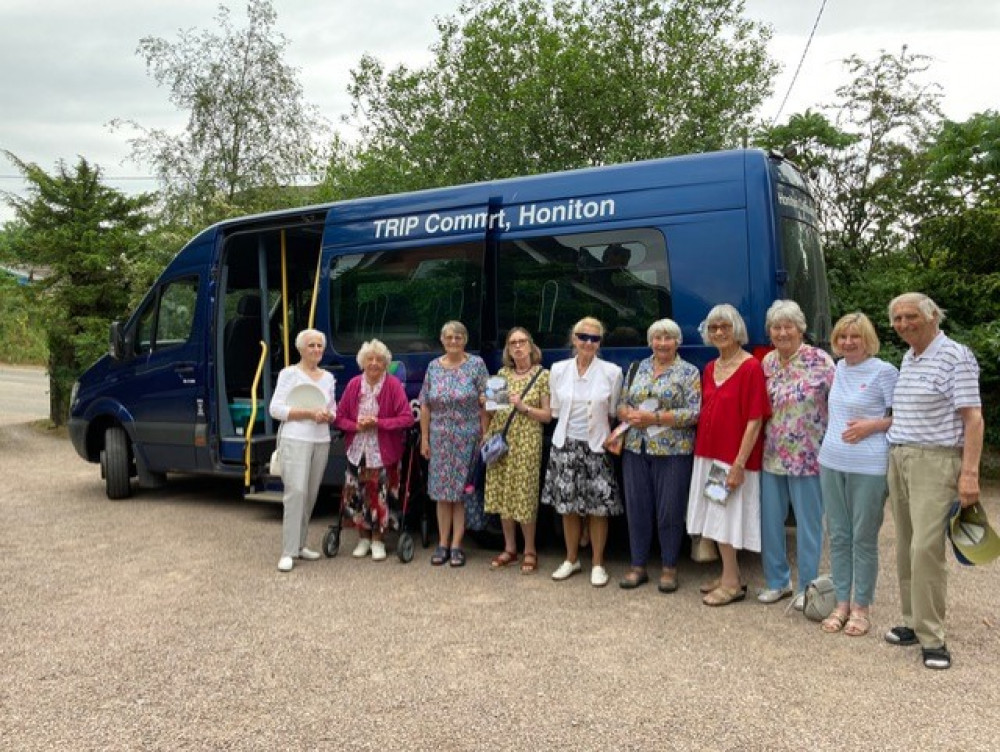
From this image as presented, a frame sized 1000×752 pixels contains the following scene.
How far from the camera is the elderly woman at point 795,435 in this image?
4.30 m

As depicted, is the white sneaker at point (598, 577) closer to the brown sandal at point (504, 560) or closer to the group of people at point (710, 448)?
the group of people at point (710, 448)

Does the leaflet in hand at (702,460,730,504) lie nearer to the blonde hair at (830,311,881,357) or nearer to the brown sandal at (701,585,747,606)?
the brown sandal at (701,585,747,606)

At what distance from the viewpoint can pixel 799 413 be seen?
431cm

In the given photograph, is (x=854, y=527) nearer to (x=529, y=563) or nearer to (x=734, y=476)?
(x=734, y=476)

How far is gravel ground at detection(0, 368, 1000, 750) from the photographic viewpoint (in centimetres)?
307

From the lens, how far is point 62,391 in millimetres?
13102

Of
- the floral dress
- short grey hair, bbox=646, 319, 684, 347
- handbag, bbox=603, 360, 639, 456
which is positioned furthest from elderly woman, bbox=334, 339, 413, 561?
short grey hair, bbox=646, 319, 684, 347

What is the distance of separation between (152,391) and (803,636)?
587cm

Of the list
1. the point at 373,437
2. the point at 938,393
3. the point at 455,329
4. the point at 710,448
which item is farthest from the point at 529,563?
the point at 938,393

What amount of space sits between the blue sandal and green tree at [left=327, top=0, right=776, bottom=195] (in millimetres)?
8318

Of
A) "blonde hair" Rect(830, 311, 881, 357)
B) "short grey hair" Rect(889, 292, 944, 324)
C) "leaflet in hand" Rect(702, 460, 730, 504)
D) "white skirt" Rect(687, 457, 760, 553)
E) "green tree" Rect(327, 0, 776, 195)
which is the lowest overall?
"white skirt" Rect(687, 457, 760, 553)

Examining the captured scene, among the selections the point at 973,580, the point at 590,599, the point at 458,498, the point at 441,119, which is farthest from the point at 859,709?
the point at 441,119

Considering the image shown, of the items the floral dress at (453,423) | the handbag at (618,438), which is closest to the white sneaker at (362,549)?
the floral dress at (453,423)

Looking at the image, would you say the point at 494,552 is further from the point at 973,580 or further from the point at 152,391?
the point at 152,391
